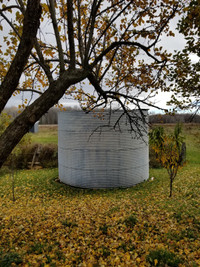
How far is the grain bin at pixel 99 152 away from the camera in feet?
31.2

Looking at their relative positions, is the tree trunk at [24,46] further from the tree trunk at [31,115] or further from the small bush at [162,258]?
the small bush at [162,258]

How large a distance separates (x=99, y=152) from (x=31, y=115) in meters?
6.42

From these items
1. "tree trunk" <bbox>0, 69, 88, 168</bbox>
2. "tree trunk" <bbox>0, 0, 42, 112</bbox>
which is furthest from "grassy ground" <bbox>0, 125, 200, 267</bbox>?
"tree trunk" <bbox>0, 0, 42, 112</bbox>

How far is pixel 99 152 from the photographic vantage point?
9523 millimetres

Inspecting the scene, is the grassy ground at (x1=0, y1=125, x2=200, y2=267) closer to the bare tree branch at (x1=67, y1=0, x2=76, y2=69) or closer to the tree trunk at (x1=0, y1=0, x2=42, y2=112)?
the tree trunk at (x1=0, y1=0, x2=42, y2=112)

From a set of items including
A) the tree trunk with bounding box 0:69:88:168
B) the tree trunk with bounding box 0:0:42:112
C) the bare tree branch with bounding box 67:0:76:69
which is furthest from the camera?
the bare tree branch with bounding box 67:0:76:69

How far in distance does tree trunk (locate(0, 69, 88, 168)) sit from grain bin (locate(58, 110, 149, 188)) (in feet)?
18.8

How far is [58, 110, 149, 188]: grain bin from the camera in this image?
9508mm

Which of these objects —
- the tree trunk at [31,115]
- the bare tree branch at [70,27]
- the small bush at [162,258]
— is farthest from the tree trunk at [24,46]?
the small bush at [162,258]

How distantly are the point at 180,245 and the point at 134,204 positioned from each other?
283 cm

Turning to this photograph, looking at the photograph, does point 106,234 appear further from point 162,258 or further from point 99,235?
point 162,258

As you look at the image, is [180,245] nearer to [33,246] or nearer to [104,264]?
[104,264]

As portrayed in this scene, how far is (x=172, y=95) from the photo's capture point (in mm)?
5047

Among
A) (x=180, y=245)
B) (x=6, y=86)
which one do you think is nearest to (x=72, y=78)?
(x=6, y=86)
